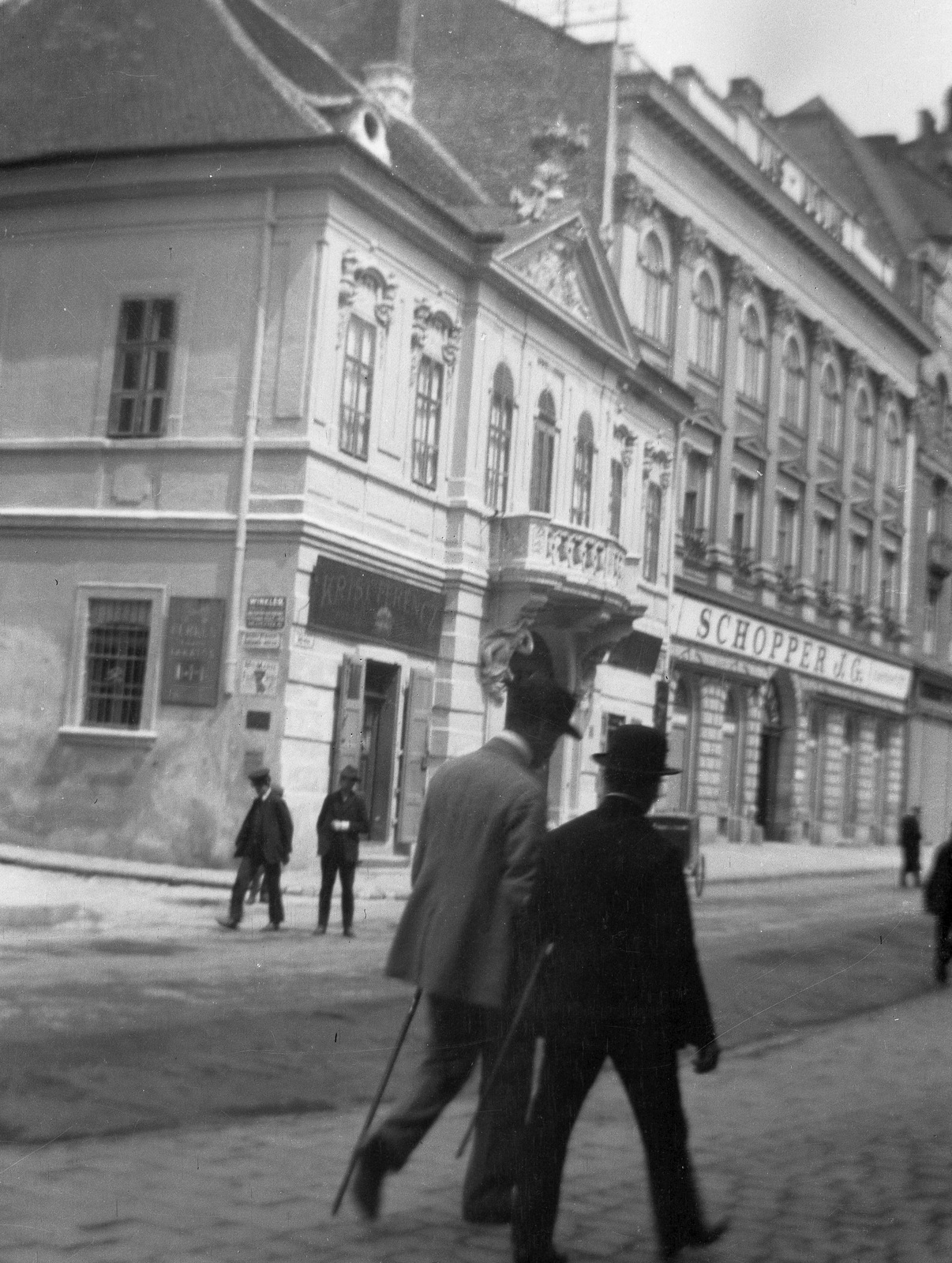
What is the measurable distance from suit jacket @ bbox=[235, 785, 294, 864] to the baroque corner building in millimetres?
118

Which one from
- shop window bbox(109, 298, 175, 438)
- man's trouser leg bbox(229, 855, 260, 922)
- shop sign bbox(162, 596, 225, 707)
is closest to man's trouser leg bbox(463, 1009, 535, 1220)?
shop sign bbox(162, 596, 225, 707)

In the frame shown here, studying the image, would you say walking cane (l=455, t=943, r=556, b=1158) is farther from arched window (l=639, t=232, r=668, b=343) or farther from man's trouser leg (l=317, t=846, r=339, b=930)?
man's trouser leg (l=317, t=846, r=339, b=930)

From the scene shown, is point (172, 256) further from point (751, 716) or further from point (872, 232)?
point (872, 232)

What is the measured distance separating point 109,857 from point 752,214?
14.7 ft

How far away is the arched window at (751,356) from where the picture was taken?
8617 mm

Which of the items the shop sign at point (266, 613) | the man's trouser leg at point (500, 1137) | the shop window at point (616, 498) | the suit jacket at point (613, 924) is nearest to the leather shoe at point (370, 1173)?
the man's trouser leg at point (500, 1137)

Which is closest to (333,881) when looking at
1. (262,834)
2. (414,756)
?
(262,834)

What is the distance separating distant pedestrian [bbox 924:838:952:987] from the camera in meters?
12.2

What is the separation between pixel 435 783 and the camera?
5.12m

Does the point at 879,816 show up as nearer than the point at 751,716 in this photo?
No

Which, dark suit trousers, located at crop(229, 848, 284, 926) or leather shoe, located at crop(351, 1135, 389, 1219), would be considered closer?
leather shoe, located at crop(351, 1135, 389, 1219)

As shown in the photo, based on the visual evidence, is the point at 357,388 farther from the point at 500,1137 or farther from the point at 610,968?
the point at 500,1137

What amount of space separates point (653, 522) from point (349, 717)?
7.63ft

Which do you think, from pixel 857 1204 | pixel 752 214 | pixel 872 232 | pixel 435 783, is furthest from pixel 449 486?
pixel 752 214
